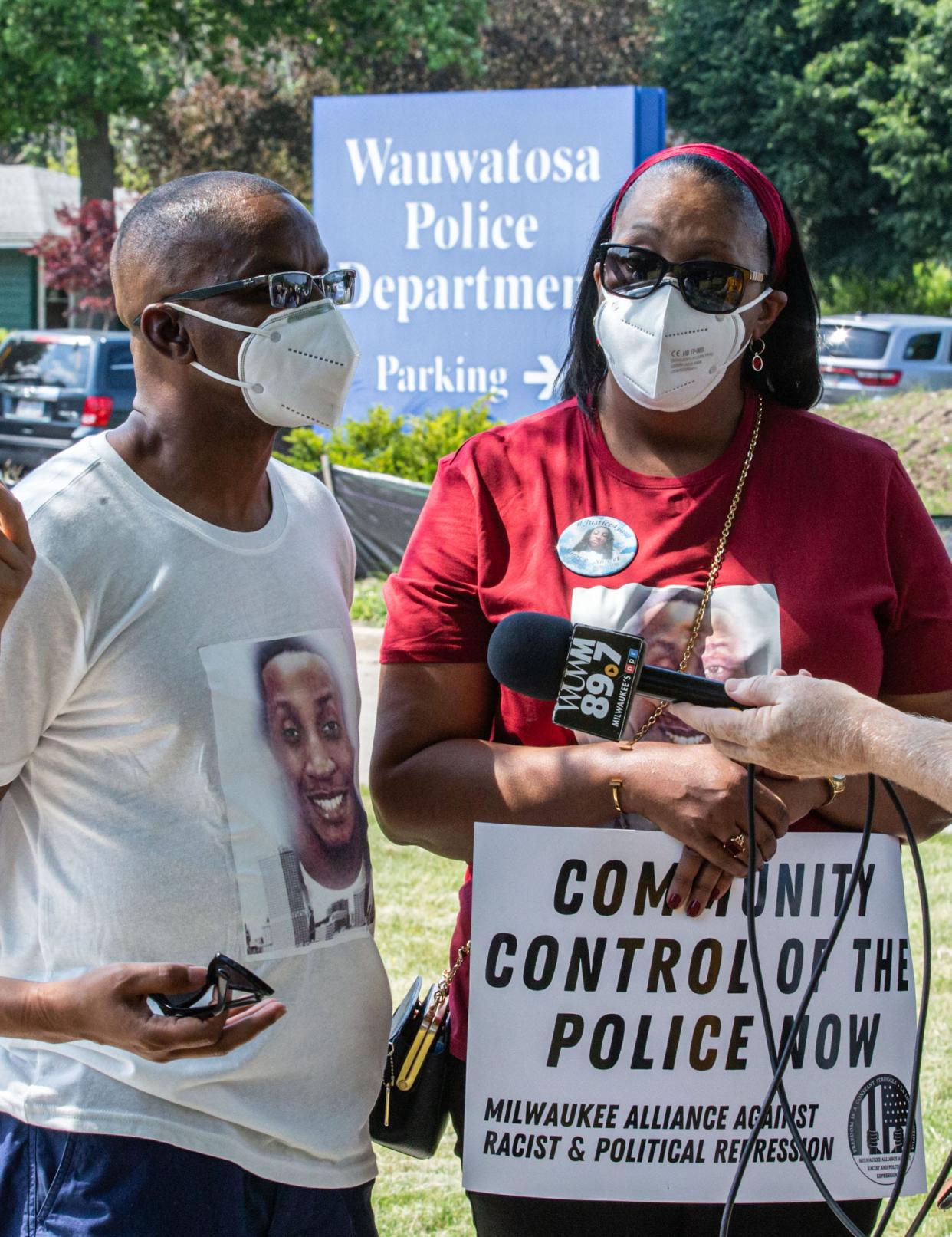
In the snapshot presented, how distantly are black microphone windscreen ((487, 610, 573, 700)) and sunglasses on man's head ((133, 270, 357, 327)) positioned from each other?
0.63 m

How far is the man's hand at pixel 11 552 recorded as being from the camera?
1.70m

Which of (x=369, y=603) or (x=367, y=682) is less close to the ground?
(x=367, y=682)

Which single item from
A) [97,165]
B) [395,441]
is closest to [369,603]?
[395,441]

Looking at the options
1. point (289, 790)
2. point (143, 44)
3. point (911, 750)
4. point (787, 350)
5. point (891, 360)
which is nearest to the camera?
point (911, 750)

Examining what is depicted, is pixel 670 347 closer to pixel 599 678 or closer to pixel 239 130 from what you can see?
pixel 599 678

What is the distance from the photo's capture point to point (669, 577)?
7.60 ft

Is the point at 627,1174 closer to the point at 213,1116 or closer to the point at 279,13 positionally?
the point at 213,1116

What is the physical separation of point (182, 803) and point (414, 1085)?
68 centimetres

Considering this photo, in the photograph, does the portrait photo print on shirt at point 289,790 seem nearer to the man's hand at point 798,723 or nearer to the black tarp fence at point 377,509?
the man's hand at point 798,723

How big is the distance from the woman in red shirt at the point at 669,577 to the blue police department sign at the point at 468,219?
8229mm

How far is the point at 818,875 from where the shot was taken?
2.30 meters

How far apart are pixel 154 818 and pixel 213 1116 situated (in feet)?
1.35

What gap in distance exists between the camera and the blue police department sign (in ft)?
34.8

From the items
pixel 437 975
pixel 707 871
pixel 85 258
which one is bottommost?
pixel 85 258
